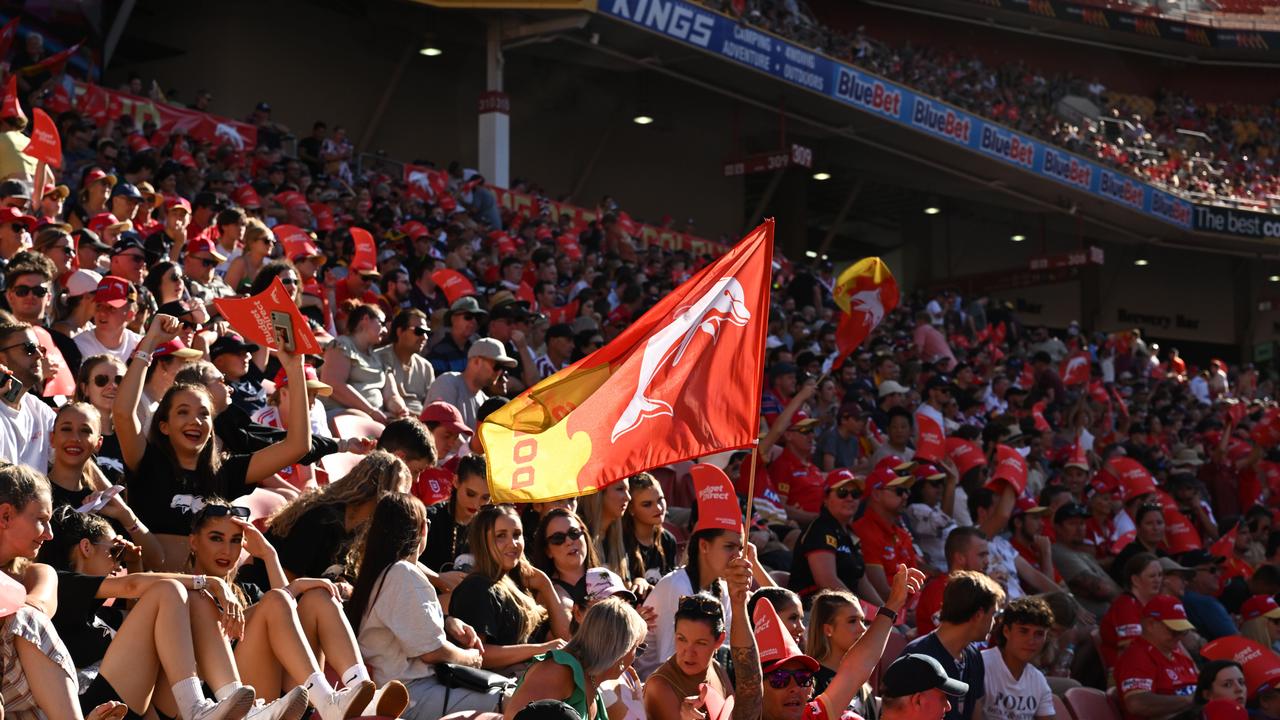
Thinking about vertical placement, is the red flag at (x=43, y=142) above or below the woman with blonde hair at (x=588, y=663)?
above

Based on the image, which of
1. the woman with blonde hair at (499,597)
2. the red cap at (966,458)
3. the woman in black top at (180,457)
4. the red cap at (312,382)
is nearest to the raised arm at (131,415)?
the woman in black top at (180,457)

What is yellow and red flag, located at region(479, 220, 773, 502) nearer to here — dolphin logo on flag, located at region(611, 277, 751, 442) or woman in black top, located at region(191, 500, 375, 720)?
dolphin logo on flag, located at region(611, 277, 751, 442)

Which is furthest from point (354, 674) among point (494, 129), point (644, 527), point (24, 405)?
point (494, 129)

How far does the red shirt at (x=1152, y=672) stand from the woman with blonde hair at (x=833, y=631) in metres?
2.47

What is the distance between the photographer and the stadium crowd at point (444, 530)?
197 inches

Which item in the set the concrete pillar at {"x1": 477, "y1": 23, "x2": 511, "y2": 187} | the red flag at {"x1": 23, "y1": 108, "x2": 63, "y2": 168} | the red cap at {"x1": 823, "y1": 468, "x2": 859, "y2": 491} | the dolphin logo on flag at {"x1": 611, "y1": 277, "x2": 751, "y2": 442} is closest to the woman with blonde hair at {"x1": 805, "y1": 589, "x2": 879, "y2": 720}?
the dolphin logo on flag at {"x1": 611, "y1": 277, "x2": 751, "y2": 442}

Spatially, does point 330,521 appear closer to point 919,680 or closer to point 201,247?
point 919,680

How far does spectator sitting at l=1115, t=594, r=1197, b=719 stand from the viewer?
316 inches

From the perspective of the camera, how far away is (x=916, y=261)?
34.2m

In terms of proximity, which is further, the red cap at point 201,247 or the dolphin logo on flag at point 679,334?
the red cap at point 201,247

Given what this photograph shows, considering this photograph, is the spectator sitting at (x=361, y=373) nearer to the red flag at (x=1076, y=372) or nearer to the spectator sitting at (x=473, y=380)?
the spectator sitting at (x=473, y=380)

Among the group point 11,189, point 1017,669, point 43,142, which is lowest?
point 1017,669

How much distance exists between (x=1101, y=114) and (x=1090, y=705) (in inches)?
1125

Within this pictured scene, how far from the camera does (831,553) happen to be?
8.09 meters
